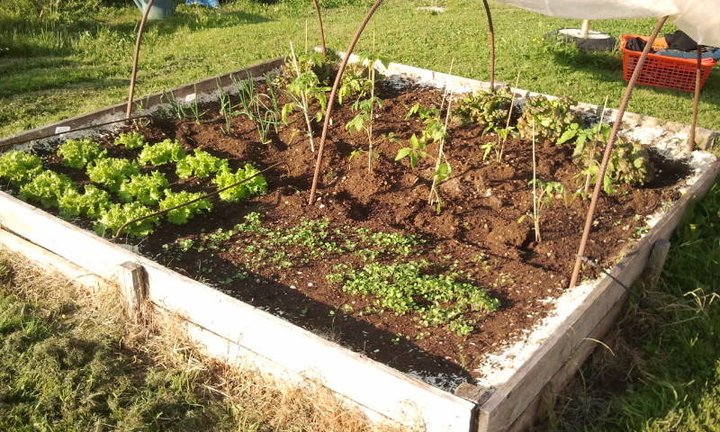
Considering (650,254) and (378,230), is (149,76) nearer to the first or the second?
(378,230)

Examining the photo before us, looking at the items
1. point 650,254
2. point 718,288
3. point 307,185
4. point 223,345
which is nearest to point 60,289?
point 223,345

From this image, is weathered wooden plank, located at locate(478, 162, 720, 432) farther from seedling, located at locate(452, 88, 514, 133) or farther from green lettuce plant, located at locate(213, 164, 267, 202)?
green lettuce plant, located at locate(213, 164, 267, 202)

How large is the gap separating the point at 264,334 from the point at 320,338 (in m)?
0.31

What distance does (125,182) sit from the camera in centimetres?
453

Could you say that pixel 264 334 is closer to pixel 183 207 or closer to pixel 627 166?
pixel 183 207

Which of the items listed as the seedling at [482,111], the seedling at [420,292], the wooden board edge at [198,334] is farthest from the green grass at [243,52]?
the seedling at [420,292]

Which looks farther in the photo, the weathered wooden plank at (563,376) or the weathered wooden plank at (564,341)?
the weathered wooden plank at (563,376)

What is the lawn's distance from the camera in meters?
3.39

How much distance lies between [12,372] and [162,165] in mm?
1946

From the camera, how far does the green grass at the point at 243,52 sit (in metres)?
6.84

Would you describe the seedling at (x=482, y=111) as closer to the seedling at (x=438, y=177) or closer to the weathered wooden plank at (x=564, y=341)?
the seedling at (x=438, y=177)

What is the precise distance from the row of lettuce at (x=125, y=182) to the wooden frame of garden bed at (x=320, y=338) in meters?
0.27

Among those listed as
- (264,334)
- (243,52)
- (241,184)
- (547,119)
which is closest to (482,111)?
(547,119)

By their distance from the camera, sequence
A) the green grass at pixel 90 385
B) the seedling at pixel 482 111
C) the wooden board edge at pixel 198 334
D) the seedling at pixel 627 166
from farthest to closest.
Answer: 1. the seedling at pixel 482 111
2. the seedling at pixel 627 166
3. the green grass at pixel 90 385
4. the wooden board edge at pixel 198 334
